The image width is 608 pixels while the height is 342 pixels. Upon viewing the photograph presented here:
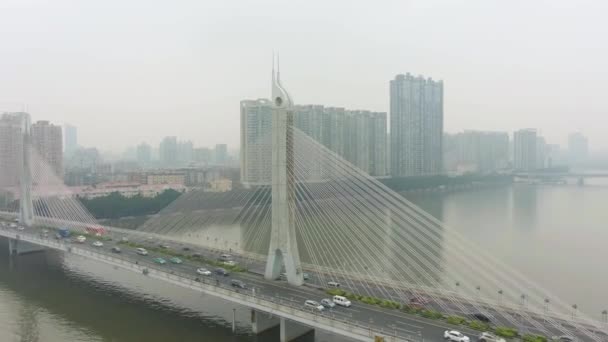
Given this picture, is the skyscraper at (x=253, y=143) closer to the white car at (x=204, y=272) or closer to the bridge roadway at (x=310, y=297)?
the bridge roadway at (x=310, y=297)

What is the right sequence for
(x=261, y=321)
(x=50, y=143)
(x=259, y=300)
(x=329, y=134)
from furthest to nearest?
(x=329, y=134) → (x=50, y=143) → (x=261, y=321) → (x=259, y=300)

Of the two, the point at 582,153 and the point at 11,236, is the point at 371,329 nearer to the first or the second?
the point at 11,236

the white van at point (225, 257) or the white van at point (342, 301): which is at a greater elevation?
the white van at point (342, 301)

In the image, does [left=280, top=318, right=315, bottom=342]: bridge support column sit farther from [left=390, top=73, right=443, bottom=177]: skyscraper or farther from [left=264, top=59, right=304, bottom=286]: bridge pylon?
[left=390, top=73, right=443, bottom=177]: skyscraper

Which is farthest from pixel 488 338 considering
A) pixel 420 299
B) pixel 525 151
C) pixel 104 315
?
pixel 525 151

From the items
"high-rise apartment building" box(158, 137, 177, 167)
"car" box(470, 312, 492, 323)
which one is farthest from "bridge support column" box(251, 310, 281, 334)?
"high-rise apartment building" box(158, 137, 177, 167)

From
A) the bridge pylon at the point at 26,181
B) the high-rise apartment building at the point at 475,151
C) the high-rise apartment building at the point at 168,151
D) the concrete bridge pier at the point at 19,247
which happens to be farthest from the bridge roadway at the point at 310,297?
the high-rise apartment building at the point at 168,151

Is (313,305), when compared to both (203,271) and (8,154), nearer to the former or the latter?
(203,271)
